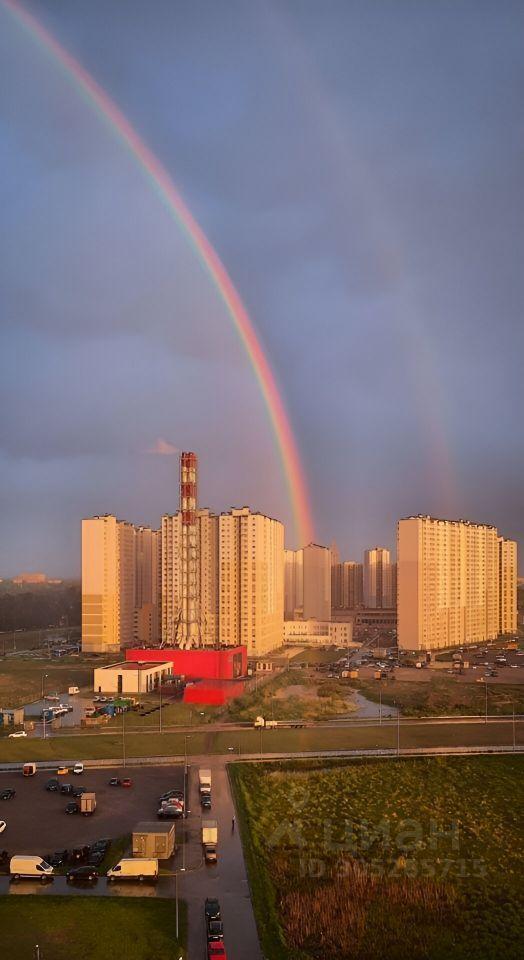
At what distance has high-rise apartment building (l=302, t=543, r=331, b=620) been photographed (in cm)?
5300

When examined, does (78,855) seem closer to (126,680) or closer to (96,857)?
(96,857)

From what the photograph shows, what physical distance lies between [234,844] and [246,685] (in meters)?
Answer: 15.7

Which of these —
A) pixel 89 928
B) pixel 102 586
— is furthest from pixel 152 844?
pixel 102 586

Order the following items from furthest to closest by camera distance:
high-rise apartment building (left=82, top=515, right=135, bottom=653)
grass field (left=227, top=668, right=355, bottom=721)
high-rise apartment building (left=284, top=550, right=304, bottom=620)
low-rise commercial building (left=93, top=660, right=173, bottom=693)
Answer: high-rise apartment building (left=284, top=550, right=304, bottom=620), high-rise apartment building (left=82, top=515, right=135, bottom=653), low-rise commercial building (left=93, top=660, right=173, bottom=693), grass field (left=227, top=668, right=355, bottom=721)

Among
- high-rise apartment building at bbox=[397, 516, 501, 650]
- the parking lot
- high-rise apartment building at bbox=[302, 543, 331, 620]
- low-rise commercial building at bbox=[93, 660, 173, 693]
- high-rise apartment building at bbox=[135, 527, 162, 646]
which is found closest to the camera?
the parking lot

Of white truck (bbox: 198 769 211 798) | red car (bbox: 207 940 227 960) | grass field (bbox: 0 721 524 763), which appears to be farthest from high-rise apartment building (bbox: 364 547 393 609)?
red car (bbox: 207 940 227 960)

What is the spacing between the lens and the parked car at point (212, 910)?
841 cm

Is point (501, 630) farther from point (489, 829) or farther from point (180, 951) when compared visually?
point (180, 951)

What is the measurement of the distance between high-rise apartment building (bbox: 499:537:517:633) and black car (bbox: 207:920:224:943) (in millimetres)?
41049

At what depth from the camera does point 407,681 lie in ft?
93.3

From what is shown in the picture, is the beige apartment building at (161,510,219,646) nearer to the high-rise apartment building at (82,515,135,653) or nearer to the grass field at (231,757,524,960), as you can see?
the high-rise apartment building at (82,515,135,653)

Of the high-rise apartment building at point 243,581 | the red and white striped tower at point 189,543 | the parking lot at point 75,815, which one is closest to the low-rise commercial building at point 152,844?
the parking lot at point 75,815

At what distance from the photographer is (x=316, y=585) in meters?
Result: 53.1

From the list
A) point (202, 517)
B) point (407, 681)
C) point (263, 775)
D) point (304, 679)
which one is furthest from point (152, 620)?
point (263, 775)
